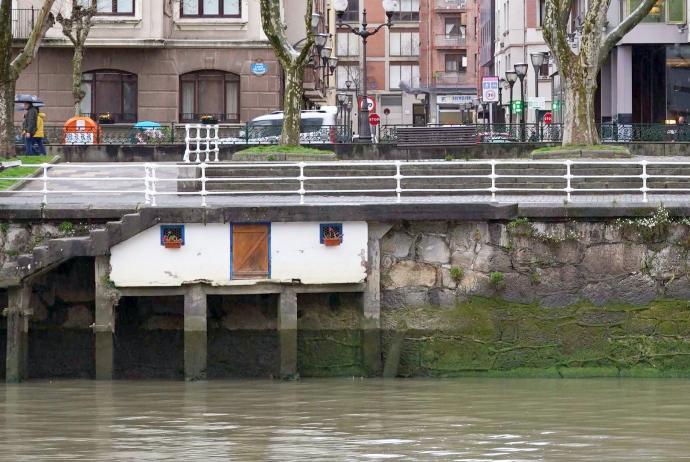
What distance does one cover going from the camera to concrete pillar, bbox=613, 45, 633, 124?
5391 centimetres

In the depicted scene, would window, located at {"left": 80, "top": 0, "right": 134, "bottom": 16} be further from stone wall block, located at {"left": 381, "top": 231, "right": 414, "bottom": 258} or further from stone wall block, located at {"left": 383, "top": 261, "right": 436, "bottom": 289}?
stone wall block, located at {"left": 383, "top": 261, "right": 436, "bottom": 289}

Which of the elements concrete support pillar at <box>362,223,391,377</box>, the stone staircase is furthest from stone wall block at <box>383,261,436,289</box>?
the stone staircase

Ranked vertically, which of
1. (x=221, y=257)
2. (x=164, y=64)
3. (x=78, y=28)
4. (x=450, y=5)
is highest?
(x=450, y=5)

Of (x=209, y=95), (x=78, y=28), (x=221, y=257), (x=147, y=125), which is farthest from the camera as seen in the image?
(x=209, y=95)

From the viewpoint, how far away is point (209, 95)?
52250 mm

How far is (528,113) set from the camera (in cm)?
8312

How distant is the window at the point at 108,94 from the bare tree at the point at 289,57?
54.2 feet

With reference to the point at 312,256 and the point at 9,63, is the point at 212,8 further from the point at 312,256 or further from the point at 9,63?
the point at 312,256

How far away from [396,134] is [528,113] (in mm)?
38716

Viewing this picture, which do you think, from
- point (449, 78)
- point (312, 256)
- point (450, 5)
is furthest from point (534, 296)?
point (450, 5)

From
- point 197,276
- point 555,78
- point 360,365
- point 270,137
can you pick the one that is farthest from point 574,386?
point 555,78

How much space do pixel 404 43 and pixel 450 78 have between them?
6069mm

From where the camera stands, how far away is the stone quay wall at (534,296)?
2325cm

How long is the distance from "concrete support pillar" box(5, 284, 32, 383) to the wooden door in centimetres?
293
